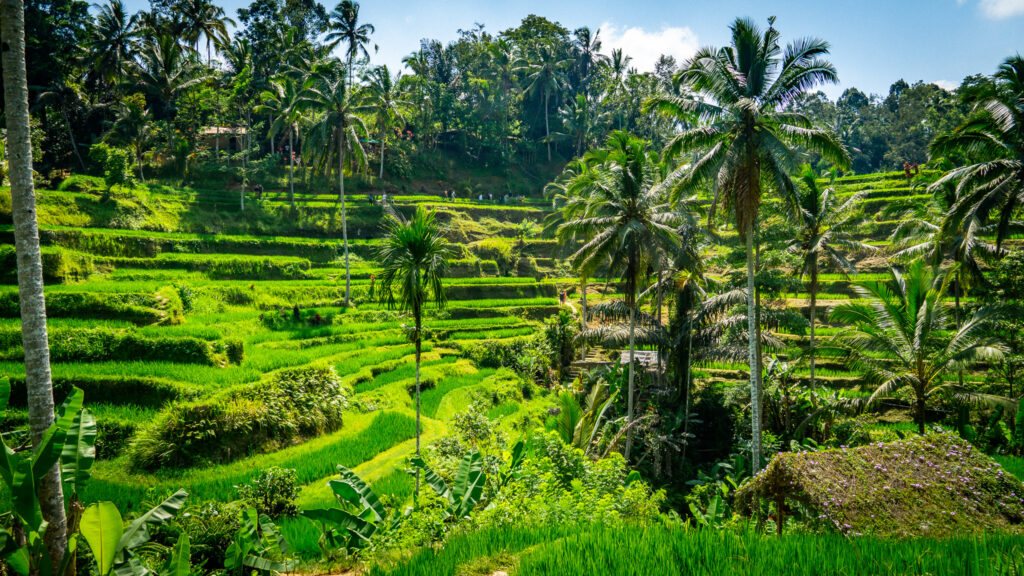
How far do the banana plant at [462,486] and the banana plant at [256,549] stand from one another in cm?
221

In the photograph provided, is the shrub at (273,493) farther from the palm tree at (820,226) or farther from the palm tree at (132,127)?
the palm tree at (132,127)

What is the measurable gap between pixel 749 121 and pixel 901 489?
34.4 feet

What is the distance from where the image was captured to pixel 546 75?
211 ft

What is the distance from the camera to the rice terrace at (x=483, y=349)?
550 centimetres

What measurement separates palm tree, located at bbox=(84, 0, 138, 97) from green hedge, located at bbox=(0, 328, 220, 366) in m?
31.5

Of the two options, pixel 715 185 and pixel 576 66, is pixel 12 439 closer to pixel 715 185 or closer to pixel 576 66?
pixel 715 185

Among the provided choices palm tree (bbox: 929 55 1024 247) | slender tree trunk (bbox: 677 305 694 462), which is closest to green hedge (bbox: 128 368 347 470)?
slender tree trunk (bbox: 677 305 694 462)

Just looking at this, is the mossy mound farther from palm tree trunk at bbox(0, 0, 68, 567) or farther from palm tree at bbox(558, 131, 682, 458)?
palm tree at bbox(558, 131, 682, 458)

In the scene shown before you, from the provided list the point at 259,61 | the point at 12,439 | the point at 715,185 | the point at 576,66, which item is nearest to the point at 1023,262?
the point at 715,185

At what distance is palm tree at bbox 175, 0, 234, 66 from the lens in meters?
41.2

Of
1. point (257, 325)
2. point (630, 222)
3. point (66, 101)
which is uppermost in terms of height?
point (66, 101)

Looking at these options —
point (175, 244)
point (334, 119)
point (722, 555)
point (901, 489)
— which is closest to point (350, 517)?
point (722, 555)

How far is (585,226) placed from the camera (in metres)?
18.0

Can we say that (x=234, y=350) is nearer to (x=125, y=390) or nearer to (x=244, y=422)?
(x=125, y=390)
